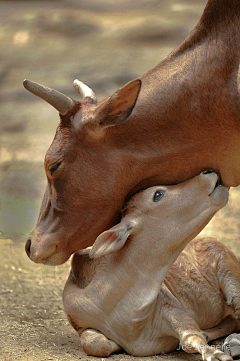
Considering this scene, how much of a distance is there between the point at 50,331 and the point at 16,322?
0.33m

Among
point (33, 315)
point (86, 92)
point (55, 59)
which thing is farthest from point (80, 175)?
point (55, 59)

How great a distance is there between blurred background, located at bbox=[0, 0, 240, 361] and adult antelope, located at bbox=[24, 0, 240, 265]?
263cm

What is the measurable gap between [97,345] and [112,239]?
0.54 metres

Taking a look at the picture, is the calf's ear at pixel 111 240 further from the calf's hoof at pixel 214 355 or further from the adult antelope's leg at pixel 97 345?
the calf's hoof at pixel 214 355

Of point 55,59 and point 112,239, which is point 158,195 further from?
point 55,59

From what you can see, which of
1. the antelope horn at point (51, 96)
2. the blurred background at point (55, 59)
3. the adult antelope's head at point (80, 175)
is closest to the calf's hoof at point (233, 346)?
the adult antelope's head at point (80, 175)

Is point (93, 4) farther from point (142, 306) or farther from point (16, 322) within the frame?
point (142, 306)

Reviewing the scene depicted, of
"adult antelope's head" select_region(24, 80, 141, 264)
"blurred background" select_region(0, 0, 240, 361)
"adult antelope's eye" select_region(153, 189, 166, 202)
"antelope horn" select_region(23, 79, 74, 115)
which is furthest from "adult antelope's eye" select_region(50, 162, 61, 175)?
"blurred background" select_region(0, 0, 240, 361)

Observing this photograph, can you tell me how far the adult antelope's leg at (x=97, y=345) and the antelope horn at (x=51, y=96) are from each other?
3.79 feet

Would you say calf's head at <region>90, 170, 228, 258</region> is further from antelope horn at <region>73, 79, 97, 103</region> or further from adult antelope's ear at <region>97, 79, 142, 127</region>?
antelope horn at <region>73, 79, 97, 103</region>

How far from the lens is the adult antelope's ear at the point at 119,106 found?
3.60m

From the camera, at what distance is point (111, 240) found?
145 inches

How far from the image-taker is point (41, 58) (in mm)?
8820

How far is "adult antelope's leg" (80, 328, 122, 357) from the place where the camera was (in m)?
3.71
